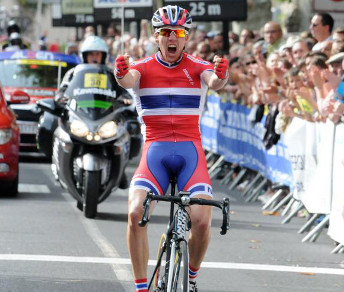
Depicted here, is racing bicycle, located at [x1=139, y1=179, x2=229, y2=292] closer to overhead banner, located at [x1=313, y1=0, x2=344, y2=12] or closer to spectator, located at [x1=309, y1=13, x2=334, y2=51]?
spectator, located at [x1=309, y1=13, x2=334, y2=51]

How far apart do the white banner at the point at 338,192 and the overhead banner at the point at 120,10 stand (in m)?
13.5

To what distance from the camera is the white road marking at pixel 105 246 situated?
10070 millimetres

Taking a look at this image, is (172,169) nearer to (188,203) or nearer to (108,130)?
(188,203)

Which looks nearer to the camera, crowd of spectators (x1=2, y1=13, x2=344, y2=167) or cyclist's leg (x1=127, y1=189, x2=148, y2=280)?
cyclist's leg (x1=127, y1=189, x2=148, y2=280)

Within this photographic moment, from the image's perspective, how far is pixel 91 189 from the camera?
13.7 m

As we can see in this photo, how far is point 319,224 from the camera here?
12938 millimetres

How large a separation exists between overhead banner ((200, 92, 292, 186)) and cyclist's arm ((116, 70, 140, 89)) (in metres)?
6.97

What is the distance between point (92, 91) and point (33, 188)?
3.28m

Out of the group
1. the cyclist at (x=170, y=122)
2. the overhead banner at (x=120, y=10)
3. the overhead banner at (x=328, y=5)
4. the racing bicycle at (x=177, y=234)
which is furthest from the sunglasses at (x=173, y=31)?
the overhead banner at (x=120, y=10)

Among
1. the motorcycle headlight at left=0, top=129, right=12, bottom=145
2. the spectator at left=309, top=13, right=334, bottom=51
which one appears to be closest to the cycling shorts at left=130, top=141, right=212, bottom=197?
the motorcycle headlight at left=0, top=129, right=12, bottom=145

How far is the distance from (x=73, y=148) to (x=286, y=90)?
3150mm

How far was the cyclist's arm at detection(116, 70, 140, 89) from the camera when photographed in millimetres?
8312

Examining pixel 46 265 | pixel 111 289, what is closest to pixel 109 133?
pixel 46 265

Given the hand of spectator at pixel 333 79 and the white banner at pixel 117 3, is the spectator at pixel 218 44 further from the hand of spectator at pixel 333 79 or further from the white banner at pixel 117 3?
the hand of spectator at pixel 333 79
